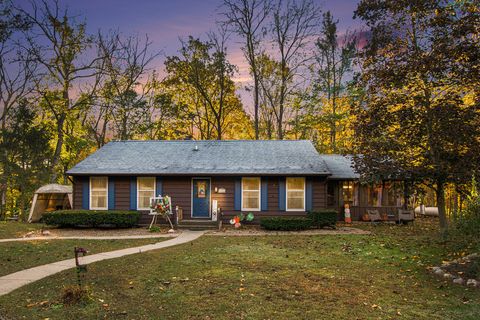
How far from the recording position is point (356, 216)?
2044cm

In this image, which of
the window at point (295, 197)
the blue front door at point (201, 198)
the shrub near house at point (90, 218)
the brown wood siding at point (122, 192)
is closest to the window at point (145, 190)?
the brown wood siding at point (122, 192)

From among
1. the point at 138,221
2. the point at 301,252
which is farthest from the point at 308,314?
the point at 138,221

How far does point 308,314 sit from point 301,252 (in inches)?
202

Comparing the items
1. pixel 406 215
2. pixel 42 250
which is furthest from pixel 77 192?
pixel 406 215

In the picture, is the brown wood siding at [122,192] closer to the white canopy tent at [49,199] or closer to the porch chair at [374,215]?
the white canopy tent at [49,199]

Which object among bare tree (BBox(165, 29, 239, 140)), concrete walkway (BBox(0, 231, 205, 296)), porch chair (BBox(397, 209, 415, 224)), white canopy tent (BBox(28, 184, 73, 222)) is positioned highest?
bare tree (BBox(165, 29, 239, 140))

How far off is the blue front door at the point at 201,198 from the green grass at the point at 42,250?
472cm

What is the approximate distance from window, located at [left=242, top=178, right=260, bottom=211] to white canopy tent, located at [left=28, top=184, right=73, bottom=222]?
→ 9920 millimetres

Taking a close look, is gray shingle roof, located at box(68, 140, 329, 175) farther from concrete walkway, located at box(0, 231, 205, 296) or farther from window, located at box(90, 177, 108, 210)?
concrete walkway, located at box(0, 231, 205, 296)

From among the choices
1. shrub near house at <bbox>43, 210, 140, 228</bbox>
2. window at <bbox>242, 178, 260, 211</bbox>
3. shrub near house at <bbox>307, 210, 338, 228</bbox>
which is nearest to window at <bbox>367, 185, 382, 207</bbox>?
shrub near house at <bbox>307, 210, 338, 228</bbox>

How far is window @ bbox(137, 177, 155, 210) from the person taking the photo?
18031mm

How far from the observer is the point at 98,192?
59.7 ft

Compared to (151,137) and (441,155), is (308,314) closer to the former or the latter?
(441,155)

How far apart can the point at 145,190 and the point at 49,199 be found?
22.7 ft
